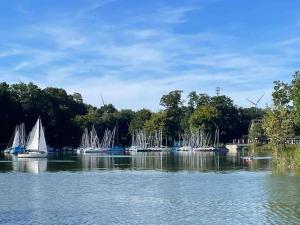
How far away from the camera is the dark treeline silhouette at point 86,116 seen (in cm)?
15175

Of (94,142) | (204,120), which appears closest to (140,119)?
(204,120)

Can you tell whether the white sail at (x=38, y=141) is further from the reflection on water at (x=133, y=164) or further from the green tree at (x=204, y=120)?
the green tree at (x=204, y=120)

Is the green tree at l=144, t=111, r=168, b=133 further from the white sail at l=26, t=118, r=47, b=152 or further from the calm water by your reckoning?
the calm water

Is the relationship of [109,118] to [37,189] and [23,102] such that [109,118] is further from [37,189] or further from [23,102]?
[37,189]

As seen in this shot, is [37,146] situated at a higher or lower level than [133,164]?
higher

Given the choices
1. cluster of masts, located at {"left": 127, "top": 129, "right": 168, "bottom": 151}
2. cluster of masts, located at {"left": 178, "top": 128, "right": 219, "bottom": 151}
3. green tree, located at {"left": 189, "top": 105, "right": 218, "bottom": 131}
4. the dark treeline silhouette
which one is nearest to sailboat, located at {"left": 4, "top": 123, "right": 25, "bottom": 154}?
the dark treeline silhouette

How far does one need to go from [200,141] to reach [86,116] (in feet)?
121

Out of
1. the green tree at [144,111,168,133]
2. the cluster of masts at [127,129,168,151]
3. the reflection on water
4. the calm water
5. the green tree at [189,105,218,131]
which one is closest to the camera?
the calm water

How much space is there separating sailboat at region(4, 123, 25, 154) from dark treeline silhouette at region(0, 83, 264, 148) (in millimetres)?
5448

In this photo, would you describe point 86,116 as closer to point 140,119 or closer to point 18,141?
point 140,119

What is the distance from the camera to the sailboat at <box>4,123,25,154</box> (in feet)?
434

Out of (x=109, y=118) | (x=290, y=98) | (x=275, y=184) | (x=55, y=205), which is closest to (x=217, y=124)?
(x=109, y=118)

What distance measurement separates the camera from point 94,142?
6166 inches

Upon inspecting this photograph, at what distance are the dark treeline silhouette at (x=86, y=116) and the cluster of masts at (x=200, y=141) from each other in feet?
8.41
